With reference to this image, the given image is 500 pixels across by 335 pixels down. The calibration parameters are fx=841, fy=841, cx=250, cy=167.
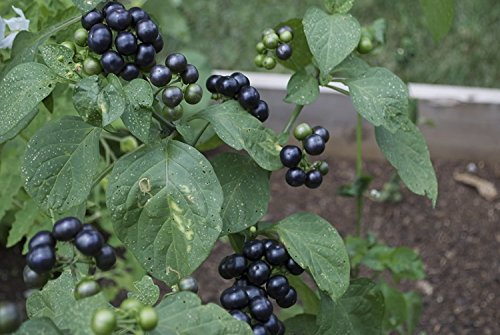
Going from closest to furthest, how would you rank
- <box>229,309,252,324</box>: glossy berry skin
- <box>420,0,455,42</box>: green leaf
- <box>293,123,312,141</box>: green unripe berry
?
<box>229,309,252,324</box>: glossy berry skin, <box>293,123,312,141</box>: green unripe berry, <box>420,0,455,42</box>: green leaf

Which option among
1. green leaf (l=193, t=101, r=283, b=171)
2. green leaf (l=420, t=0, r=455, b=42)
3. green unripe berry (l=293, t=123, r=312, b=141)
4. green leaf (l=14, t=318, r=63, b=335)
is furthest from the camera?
green leaf (l=420, t=0, r=455, b=42)

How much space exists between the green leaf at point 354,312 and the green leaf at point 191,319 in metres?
0.43

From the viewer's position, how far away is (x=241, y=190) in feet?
4.07

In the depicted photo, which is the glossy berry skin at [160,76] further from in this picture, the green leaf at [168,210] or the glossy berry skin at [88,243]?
the glossy berry skin at [88,243]

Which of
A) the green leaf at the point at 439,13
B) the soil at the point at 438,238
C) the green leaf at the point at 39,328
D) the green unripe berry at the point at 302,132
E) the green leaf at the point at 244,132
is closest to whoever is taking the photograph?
the green leaf at the point at 39,328

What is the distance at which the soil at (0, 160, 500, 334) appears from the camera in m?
2.57

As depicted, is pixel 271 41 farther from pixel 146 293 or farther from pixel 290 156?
pixel 146 293

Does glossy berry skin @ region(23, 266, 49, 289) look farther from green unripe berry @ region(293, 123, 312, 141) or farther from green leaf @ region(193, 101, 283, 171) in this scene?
green unripe berry @ region(293, 123, 312, 141)

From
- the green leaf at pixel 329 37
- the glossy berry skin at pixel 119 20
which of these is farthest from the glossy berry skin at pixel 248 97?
the glossy berry skin at pixel 119 20

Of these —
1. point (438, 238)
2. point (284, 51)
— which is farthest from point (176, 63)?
point (438, 238)

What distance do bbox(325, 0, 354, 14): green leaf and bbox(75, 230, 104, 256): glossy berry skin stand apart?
2.05 feet

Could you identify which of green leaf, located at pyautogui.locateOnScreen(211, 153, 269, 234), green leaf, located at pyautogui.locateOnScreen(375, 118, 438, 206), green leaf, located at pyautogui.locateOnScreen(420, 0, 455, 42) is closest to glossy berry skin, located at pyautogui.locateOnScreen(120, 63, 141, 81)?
green leaf, located at pyautogui.locateOnScreen(211, 153, 269, 234)

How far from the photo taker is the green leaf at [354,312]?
51.4 inches

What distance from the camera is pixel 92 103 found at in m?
1.03
